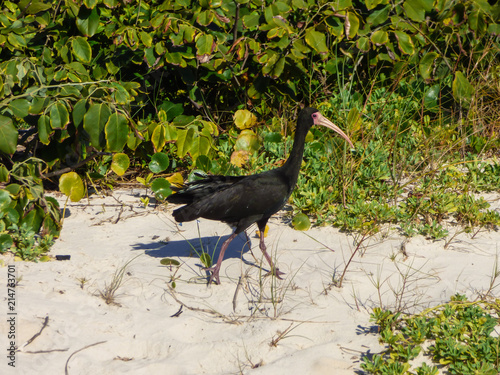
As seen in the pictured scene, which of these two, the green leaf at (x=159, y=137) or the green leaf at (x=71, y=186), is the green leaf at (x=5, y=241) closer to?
the green leaf at (x=71, y=186)

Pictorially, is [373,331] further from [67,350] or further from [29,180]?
[29,180]

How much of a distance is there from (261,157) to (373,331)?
7.84 ft

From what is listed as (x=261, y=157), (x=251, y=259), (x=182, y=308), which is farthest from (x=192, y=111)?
(x=182, y=308)

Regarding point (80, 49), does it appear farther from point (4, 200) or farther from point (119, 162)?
point (4, 200)

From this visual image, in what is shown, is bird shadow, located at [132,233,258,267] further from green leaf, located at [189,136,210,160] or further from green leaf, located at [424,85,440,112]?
green leaf, located at [424,85,440,112]

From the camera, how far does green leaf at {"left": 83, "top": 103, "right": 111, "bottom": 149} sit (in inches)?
171

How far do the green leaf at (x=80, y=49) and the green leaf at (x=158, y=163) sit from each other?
106 cm

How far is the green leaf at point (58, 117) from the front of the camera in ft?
14.0

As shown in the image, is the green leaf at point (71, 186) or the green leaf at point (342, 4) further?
the green leaf at point (342, 4)

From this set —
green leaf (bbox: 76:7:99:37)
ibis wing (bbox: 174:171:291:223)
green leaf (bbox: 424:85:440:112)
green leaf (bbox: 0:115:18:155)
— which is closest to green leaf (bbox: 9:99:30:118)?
green leaf (bbox: 0:115:18:155)

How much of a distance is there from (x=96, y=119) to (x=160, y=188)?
3.35ft

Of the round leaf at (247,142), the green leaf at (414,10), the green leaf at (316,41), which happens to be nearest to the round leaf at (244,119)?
the round leaf at (247,142)

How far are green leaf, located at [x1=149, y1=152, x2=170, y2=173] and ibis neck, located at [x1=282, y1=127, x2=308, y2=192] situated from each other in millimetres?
1386

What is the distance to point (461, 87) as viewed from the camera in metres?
5.53
